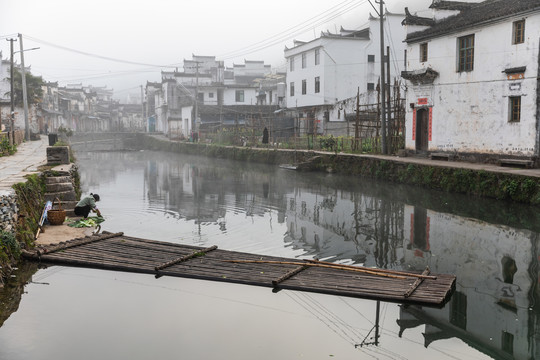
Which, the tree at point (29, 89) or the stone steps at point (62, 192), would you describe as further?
the tree at point (29, 89)

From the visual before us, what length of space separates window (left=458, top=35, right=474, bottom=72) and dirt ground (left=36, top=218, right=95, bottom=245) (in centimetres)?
1825

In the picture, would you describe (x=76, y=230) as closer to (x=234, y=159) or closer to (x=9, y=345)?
(x=9, y=345)

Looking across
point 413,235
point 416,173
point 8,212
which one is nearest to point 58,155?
point 8,212

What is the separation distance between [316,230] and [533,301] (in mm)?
7132

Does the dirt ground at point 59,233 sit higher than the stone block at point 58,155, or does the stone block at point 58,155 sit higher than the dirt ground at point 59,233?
the stone block at point 58,155

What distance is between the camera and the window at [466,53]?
77.9 feet

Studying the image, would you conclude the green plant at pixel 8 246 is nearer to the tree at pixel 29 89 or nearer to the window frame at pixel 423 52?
the window frame at pixel 423 52

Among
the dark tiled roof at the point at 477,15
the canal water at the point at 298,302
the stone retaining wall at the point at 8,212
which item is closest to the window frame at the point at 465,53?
the dark tiled roof at the point at 477,15

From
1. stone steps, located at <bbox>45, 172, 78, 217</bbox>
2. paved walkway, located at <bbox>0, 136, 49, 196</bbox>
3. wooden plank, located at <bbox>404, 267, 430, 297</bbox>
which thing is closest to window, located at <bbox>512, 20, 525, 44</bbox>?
wooden plank, located at <bbox>404, 267, 430, 297</bbox>

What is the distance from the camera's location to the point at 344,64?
44.1 m

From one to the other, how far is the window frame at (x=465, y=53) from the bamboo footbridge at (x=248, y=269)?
54.9 ft

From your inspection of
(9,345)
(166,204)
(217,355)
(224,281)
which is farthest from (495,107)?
(9,345)

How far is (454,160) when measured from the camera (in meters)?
24.8

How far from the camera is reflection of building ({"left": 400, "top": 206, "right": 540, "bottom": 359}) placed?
795 centimetres
